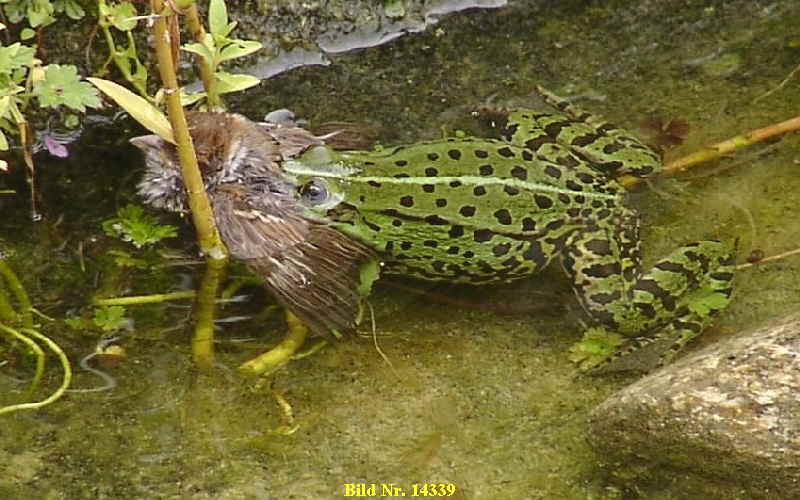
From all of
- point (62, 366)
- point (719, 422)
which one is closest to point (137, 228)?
point (62, 366)

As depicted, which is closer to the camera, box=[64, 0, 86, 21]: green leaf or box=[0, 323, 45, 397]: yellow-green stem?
box=[0, 323, 45, 397]: yellow-green stem

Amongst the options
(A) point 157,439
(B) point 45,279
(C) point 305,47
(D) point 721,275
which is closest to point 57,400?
(A) point 157,439

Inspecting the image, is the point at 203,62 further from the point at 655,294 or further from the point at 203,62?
the point at 655,294

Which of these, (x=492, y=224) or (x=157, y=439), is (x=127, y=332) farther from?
(x=492, y=224)

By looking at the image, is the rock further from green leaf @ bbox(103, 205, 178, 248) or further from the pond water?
green leaf @ bbox(103, 205, 178, 248)

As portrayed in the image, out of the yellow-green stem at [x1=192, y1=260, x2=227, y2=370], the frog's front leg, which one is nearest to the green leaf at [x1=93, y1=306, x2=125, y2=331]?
the yellow-green stem at [x1=192, y1=260, x2=227, y2=370]

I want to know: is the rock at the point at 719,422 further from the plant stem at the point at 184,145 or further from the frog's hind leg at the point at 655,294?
the plant stem at the point at 184,145
